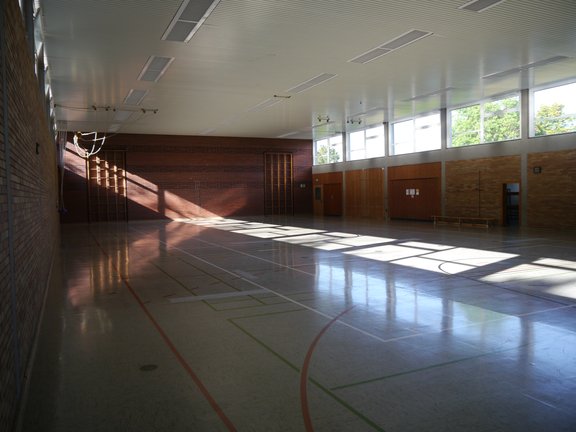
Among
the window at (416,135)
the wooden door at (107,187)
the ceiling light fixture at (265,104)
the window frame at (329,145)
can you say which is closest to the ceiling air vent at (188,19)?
the ceiling light fixture at (265,104)

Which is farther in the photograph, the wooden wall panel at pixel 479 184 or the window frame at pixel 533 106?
the wooden wall panel at pixel 479 184

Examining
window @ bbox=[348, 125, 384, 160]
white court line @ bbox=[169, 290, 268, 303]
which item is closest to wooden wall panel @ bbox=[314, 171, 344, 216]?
window @ bbox=[348, 125, 384, 160]

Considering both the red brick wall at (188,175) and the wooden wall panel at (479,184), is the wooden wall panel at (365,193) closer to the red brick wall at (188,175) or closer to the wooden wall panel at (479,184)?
the wooden wall panel at (479,184)

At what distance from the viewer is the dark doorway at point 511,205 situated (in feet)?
64.1

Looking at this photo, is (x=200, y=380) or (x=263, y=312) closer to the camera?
(x=200, y=380)

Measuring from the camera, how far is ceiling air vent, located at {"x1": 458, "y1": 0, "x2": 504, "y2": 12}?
31.2 ft

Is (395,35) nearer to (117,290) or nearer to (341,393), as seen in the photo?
(117,290)

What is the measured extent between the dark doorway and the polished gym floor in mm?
9916

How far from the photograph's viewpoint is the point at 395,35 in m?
11.5

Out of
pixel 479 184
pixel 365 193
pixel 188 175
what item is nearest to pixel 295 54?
pixel 479 184

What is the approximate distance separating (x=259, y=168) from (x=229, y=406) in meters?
28.9

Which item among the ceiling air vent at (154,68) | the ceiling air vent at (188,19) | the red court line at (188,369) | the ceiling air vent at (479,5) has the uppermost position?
the ceiling air vent at (154,68)

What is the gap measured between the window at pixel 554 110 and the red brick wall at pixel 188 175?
705 inches

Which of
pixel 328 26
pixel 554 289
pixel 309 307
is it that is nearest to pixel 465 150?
pixel 328 26
